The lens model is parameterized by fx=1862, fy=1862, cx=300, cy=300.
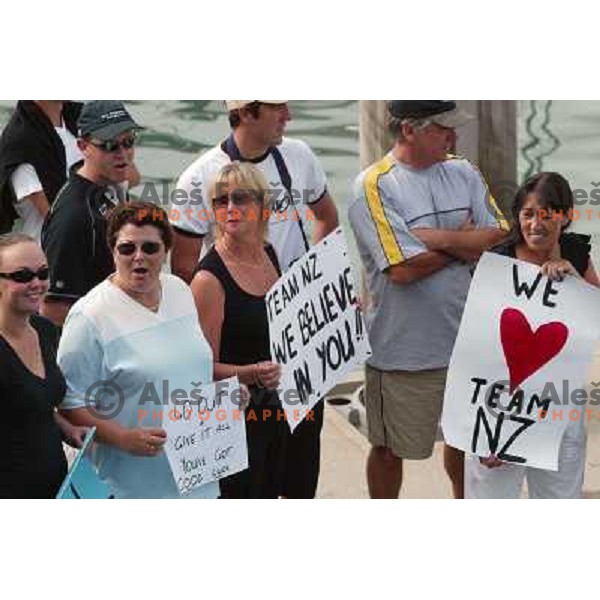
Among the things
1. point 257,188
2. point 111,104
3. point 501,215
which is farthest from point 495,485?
point 111,104

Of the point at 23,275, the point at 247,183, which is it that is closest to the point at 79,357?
the point at 23,275

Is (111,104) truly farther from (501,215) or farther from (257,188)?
(501,215)

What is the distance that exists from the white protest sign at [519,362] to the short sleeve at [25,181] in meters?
1.63

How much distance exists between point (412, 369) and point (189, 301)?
0.94 m

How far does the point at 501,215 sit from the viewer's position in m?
6.85

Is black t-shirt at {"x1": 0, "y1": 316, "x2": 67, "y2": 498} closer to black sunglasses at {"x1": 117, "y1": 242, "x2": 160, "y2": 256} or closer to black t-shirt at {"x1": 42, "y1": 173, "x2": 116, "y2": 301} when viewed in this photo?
black t-shirt at {"x1": 42, "y1": 173, "x2": 116, "y2": 301}

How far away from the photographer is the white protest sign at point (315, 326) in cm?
667

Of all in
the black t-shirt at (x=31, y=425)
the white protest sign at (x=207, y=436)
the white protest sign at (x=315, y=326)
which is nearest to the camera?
the black t-shirt at (x=31, y=425)

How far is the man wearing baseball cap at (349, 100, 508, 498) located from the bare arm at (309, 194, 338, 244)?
7cm

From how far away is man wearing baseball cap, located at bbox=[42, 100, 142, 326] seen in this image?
6.43 m

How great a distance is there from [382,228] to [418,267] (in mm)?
193

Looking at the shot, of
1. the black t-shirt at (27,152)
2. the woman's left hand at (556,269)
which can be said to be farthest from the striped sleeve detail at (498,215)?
the black t-shirt at (27,152)

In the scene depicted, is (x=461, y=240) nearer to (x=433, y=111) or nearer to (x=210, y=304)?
(x=433, y=111)

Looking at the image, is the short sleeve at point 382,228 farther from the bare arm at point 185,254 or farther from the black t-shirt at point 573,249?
the bare arm at point 185,254
